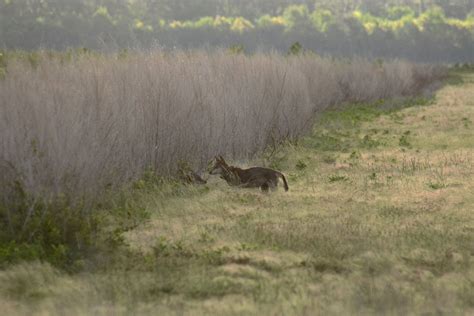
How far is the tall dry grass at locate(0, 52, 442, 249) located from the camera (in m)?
7.36

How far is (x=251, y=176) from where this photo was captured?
9594 mm

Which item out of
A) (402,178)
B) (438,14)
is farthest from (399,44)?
(402,178)

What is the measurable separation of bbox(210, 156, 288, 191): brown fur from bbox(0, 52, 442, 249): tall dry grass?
2.84 ft

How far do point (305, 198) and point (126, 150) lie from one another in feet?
6.91

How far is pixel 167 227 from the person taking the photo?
7875mm

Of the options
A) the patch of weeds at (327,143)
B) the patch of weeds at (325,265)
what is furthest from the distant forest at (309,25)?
the patch of weeds at (325,265)

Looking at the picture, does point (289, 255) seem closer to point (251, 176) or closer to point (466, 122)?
point (251, 176)

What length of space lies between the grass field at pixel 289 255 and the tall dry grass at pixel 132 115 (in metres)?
0.65

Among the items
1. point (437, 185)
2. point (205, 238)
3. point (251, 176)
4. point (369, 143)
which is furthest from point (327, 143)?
point (205, 238)

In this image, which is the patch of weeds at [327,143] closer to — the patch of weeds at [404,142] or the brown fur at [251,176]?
the patch of weeds at [404,142]

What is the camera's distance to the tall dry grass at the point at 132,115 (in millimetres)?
7363

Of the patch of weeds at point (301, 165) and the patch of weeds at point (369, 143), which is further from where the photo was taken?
the patch of weeds at point (369, 143)

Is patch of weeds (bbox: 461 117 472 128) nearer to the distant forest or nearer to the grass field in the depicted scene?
the grass field

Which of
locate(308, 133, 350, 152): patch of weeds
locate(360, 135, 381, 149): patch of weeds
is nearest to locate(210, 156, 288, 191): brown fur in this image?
locate(308, 133, 350, 152): patch of weeds
